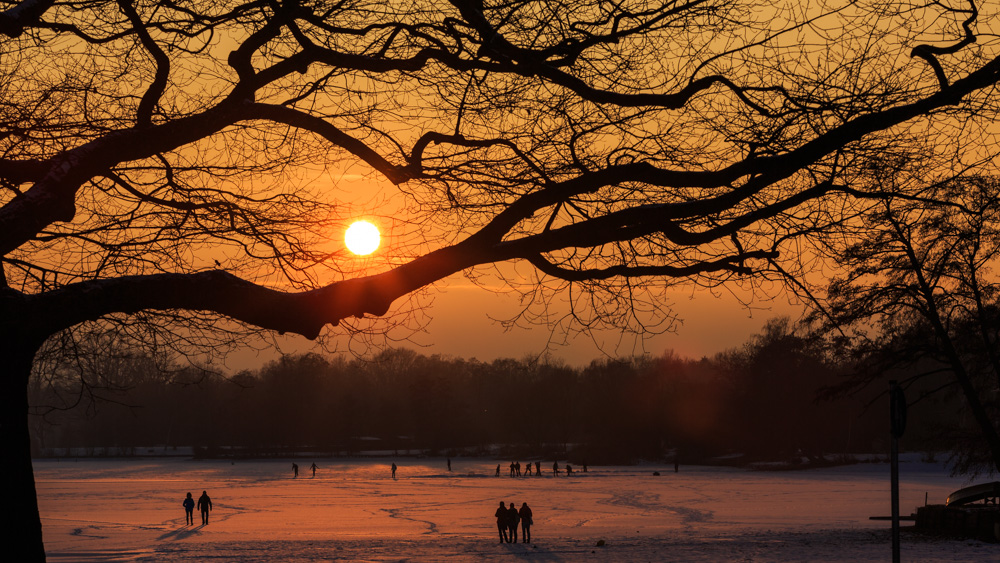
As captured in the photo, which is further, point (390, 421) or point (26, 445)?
point (390, 421)

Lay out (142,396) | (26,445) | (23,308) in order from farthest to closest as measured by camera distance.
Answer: (142,396) < (26,445) < (23,308)

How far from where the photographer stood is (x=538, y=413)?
119250 mm

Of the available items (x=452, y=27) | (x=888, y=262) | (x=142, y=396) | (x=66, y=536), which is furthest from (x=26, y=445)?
(x=142, y=396)

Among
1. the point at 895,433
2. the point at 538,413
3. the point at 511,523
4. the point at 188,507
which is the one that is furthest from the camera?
the point at 538,413

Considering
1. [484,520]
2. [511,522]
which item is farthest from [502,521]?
[484,520]

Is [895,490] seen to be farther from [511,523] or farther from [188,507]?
[188,507]

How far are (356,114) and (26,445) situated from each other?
426 centimetres

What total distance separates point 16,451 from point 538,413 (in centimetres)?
11289

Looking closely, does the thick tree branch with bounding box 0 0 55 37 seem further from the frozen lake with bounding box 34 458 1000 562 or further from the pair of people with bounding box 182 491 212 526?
the pair of people with bounding box 182 491 212 526

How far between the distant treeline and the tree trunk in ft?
209

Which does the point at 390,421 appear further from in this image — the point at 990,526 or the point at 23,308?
the point at 23,308

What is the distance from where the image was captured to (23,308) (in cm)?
752

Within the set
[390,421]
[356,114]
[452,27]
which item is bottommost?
[390,421]

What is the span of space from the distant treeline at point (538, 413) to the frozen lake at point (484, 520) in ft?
55.3
